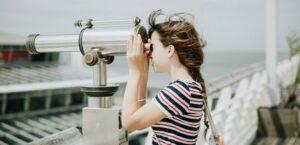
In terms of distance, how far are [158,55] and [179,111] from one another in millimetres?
170

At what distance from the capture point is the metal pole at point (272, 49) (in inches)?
188

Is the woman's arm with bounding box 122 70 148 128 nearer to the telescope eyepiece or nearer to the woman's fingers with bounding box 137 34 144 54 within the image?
the woman's fingers with bounding box 137 34 144 54

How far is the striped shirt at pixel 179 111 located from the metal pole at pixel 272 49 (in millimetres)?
3770

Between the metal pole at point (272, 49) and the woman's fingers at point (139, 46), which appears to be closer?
the woman's fingers at point (139, 46)

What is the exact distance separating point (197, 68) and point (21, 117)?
22.6 m

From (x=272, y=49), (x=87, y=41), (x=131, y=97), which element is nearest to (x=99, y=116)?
(x=131, y=97)

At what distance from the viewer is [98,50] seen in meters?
1.15

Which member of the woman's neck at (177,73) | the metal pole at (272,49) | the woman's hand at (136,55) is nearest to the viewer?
the woman's hand at (136,55)

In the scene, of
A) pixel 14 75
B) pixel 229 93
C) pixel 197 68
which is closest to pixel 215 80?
pixel 229 93

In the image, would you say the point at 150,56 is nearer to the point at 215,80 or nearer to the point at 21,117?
the point at 215,80

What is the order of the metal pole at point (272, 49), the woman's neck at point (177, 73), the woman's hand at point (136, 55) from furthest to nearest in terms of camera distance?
the metal pole at point (272, 49) → the woman's neck at point (177, 73) → the woman's hand at point (136, 55)

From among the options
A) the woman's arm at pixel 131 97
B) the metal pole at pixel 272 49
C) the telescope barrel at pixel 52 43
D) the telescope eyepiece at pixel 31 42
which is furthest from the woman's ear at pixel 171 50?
the metal pole at pixel 272 49

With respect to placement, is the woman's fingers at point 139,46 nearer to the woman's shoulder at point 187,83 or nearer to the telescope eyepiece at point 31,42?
the woman's shoulder at point 187,83

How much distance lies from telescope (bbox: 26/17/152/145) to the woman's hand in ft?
0.05
